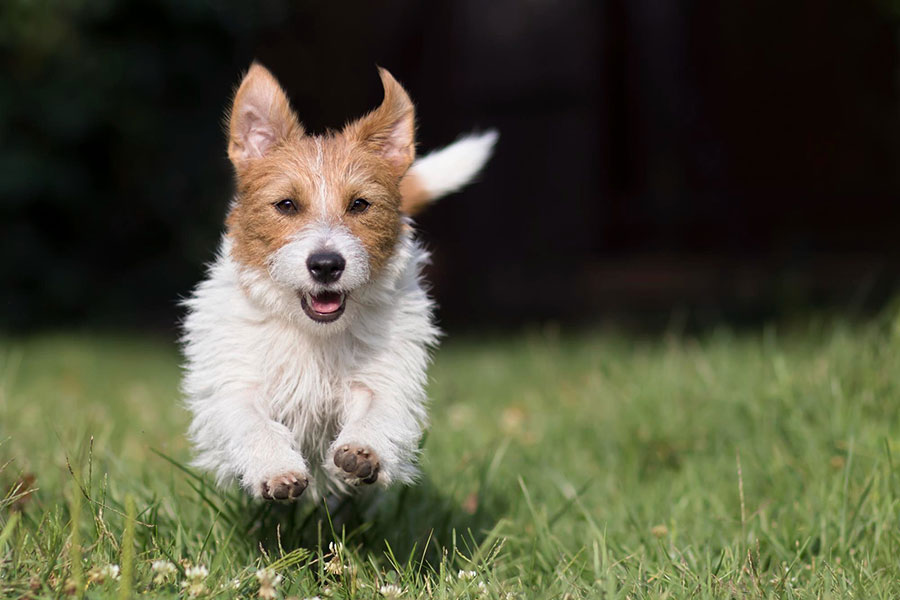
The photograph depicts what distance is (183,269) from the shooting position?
10.5 meters

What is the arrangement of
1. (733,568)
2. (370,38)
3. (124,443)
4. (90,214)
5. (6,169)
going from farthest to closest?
(370,38), (90,214), (6,169), (124,443), (733,568)

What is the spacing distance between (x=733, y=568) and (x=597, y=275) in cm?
964

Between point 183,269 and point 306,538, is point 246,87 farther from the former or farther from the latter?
point 183,269

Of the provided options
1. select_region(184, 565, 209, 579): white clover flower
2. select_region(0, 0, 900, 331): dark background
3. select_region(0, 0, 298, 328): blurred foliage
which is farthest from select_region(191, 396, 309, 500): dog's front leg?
select_region(0, 0, 298, 328): blurred foliage

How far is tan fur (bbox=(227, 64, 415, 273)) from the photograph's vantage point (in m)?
2.97

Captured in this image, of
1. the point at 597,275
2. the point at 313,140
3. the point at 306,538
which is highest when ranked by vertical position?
the point at 313,140

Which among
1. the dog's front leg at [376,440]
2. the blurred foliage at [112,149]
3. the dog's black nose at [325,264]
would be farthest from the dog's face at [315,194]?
the blurred foliage at [112,149]

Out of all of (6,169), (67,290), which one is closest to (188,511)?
(6,169)

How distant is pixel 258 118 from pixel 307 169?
0.26 meters

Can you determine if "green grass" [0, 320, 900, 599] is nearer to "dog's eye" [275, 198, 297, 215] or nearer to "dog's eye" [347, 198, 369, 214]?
"dog's eye" [347, 198, 369, 214]

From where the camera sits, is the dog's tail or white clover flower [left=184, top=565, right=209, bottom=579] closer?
white clover flower [left=184, top=565, right=209, bottom=579]

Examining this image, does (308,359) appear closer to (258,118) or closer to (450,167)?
(258,118)

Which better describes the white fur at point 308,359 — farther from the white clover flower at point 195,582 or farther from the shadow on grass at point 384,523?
the white clover flower at point 195,582

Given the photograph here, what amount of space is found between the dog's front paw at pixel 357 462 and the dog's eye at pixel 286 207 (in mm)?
758
